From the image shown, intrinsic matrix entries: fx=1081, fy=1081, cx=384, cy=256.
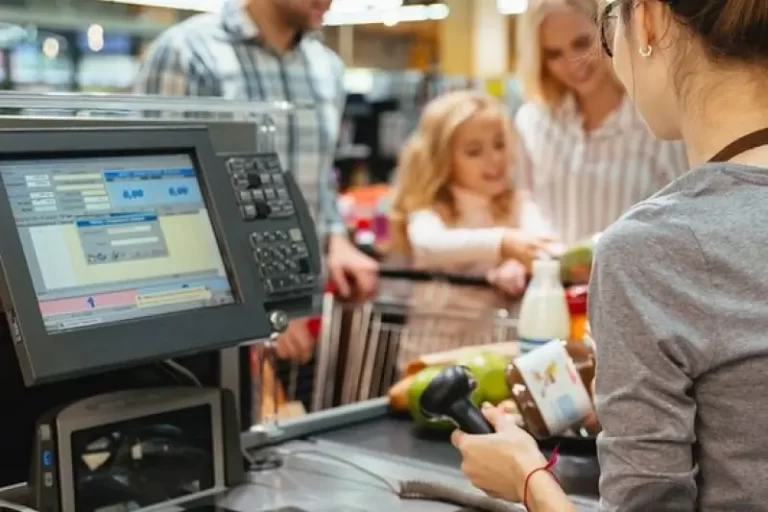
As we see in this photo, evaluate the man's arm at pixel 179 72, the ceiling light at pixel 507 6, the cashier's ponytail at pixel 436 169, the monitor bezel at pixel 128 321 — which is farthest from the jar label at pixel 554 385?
the ceiling light at pixel 507 6

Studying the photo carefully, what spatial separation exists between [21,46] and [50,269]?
13.5 ft

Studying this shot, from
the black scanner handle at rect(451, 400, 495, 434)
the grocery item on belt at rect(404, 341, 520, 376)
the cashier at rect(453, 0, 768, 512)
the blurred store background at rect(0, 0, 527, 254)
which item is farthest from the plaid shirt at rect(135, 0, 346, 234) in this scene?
the cashier at rect(453, 0, 768, 512)

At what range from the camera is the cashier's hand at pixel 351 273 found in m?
2.38

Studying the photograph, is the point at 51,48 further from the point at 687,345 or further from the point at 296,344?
the point at 687,345

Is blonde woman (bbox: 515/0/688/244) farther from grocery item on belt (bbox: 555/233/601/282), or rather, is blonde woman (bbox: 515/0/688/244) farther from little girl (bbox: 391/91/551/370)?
grocery item on belt (bbox: 555/233/601/282)

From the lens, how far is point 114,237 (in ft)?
3.67

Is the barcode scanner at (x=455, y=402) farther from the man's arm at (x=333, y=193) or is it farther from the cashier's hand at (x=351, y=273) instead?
the man's arm at (x=333, y=193)

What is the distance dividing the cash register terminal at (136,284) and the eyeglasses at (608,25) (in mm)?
441

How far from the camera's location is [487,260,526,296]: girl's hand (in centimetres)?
221

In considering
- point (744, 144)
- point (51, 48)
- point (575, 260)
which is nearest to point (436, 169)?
point (575, 260)

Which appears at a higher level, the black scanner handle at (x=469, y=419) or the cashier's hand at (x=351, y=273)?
the black scanner handle at (x=469, y=419)

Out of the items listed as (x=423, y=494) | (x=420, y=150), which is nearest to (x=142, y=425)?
(x=423, y=494)

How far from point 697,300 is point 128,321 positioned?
0.56m

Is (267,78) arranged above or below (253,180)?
above
